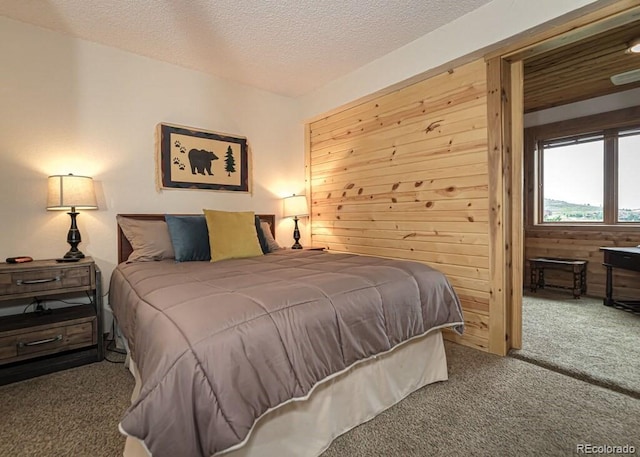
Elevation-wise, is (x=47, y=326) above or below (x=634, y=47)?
below

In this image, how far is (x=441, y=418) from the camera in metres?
1.61

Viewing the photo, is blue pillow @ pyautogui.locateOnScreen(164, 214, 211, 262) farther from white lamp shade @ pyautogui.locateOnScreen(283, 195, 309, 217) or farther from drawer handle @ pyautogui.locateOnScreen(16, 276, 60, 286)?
white lamp shade @ pyautogui.locateOnScreen(283, 195, 309, 217)

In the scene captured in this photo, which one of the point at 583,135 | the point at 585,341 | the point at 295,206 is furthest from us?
the point at 583,135

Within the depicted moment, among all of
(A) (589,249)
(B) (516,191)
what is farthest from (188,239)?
(A) (589,249)

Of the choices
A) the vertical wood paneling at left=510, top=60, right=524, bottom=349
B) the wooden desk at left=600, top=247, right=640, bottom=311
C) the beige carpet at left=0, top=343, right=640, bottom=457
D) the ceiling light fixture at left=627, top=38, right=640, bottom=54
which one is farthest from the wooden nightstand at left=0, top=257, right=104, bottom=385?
the wooden desk at left=600, top=247, right=640, bottom=311

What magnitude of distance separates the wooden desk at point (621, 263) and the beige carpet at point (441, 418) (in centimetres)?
202

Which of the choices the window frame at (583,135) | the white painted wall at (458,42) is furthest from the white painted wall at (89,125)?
the window frame at (583,135)

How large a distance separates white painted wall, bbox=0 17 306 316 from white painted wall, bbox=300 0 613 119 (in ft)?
4.66

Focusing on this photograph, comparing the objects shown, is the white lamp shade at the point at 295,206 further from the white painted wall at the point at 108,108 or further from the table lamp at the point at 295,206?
the white painted wall at the point at 108,108

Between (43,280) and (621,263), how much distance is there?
514cm

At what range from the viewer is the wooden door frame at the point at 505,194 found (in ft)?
→ 7.59

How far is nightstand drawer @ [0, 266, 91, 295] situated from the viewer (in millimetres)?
2035

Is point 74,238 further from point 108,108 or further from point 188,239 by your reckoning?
point 108,108

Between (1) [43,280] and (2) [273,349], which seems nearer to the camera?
(2) [273,349]
